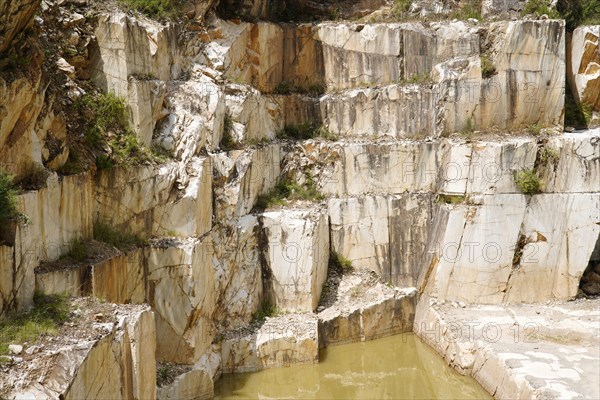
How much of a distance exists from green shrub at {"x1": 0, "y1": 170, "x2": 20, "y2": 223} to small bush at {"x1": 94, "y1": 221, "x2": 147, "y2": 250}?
8.21 ft

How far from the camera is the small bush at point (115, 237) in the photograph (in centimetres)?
1063

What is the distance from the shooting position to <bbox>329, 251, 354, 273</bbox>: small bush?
15.1m

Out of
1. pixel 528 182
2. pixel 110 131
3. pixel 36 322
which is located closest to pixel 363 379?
pixel 528 182

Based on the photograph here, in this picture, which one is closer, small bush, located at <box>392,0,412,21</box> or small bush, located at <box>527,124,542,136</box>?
small bush, located at <box>527,124,542,136</box>

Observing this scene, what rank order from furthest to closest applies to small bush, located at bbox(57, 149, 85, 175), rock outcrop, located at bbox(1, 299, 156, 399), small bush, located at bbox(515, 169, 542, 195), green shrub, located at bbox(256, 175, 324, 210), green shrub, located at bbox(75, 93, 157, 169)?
1. green shrub, located at bbox(256, 175, 324, 210)
2. small bush, located at bbox(515, 169, 542, 195)
3. green shrub, located at bbox(75, 93, 157, 169)
4. small bush, located at bbox(57, 149, 85, 175)
5. rock outcrop, located at bbox(1, 299, 156, 399)

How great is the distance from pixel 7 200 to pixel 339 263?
853 cm

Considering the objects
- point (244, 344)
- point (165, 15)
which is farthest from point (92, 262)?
point (165, 15)

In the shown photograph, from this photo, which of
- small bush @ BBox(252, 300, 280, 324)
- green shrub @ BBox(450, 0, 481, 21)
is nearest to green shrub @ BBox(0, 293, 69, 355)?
small bush @ BBox(252, 300, 280, 324)

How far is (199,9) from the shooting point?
46.6 ft

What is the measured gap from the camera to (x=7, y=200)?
796cm

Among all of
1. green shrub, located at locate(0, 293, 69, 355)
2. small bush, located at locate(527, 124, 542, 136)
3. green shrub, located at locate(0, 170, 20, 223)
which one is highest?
small bush, located at locate(527, 124, 542, 136)

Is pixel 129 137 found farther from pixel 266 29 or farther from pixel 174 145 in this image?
pixel 266 29

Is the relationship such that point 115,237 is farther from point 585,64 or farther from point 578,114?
point 585,64

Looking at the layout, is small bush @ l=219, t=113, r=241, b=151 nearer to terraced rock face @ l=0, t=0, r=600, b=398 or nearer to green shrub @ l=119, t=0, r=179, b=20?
terraced rock face @ l=0, t=0, r=600, b=398
